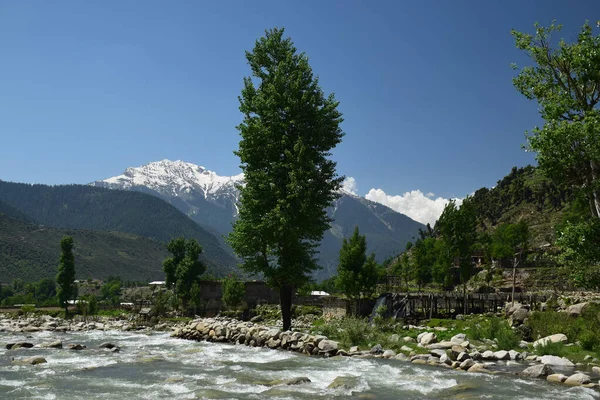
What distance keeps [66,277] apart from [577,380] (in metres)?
89.6

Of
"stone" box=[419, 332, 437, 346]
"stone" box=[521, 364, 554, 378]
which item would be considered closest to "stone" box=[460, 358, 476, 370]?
"stone" box=[521, 364, 554, 378]

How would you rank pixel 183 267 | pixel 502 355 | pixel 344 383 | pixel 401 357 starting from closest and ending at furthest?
1. pixel 344 383
2. pixel 502 355
3. pixel 401 357
4. pixel 183 267

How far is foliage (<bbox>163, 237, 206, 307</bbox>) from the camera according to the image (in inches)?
3359

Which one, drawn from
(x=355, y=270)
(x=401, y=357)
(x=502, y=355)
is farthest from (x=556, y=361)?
(x=355, y=270)

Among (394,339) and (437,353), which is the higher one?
(394,339)

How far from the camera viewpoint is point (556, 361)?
2142 centimetres

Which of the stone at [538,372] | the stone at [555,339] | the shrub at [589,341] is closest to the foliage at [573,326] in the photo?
the shrub at [589,341]

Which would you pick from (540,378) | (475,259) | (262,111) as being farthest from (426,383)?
(475,259)

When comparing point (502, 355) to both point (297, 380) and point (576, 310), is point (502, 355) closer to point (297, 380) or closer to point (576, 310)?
point (297, 380)

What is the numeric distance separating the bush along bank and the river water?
107 centimetres

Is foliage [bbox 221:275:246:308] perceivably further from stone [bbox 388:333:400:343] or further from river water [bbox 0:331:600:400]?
river water [bbox 0:331:600:400]

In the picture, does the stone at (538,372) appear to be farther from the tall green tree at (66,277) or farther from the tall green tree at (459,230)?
the tall green tree at (66,277)

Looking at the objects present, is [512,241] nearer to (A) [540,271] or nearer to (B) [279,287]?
(A) [540,271]

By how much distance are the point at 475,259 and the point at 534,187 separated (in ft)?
234
